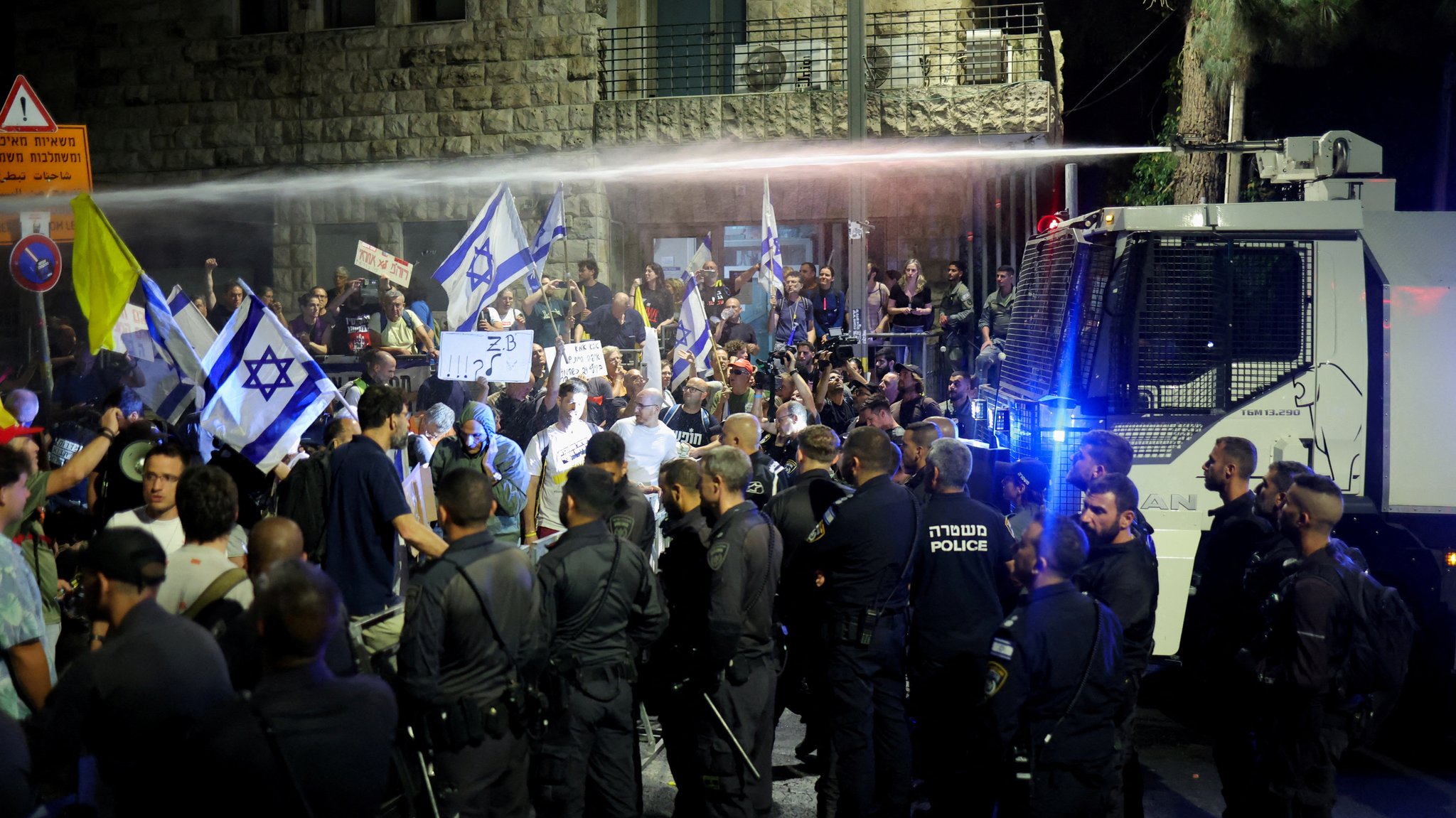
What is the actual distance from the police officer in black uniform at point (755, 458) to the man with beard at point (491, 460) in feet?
6.16

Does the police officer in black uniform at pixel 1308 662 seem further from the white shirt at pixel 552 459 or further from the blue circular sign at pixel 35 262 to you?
the blue circular sign at pixel 35 262

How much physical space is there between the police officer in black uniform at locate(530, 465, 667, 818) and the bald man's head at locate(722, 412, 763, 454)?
1692mm

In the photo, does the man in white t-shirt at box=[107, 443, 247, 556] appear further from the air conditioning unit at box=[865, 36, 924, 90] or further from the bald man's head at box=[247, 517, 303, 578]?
the air conditioning unit at box=[865, 36, 924, 90]

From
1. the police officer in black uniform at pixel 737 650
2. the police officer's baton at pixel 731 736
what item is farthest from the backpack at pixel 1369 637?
the police officer's baton at pixel 731 736

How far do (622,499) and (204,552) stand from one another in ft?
8.06

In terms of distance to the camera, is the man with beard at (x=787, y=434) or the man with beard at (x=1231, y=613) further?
the man with beard at (x=787, y=434)

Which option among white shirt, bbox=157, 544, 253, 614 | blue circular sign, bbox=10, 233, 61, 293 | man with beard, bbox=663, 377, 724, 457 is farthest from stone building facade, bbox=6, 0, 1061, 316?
white shirt, bbox=157, 544, 253, 614

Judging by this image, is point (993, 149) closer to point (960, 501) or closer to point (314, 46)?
point (314, 46)

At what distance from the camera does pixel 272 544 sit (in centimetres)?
465

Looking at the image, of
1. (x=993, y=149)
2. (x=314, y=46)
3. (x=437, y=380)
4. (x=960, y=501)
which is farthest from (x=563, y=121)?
(x=960, y=501)

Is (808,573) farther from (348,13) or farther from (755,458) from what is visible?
(348,13)

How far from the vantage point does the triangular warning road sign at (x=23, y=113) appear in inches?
405

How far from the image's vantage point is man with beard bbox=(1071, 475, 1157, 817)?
217 inches

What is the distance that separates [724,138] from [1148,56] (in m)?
8.85
